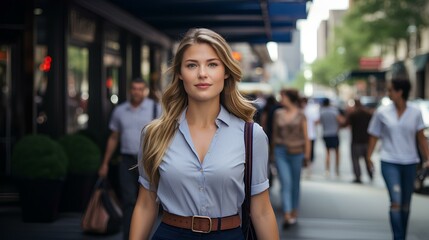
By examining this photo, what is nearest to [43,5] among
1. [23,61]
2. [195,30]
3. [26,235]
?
[23,61]

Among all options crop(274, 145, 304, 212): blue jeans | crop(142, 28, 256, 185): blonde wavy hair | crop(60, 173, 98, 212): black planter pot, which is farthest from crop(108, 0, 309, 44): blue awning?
crop(142, 28, 256, 185): blonde wavy hair

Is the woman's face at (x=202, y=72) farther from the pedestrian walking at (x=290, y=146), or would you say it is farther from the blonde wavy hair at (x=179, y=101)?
the pedestrian walking at (x=290, y=146)

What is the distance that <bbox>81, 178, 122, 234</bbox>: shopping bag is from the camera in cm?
849

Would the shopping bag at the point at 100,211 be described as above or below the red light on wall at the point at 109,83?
below

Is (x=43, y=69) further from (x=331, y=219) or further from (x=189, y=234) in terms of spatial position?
(x=189, y=234)

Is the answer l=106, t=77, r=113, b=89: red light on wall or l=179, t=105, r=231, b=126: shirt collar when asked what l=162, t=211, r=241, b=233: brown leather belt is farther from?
l=106, t=77, r=113, b=89: red light on wall

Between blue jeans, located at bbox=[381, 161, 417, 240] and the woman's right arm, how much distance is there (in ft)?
14.1

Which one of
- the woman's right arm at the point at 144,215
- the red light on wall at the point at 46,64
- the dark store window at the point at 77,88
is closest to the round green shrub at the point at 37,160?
the red light on wall at the point at 46,64

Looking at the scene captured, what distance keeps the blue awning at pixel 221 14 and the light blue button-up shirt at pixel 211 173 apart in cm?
758

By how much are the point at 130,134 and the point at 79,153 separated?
7.67 feet

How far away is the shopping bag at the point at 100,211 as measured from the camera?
8.49m

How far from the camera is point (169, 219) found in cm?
346

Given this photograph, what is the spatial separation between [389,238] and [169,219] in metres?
6.28

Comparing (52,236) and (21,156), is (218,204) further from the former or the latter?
(21,156)
